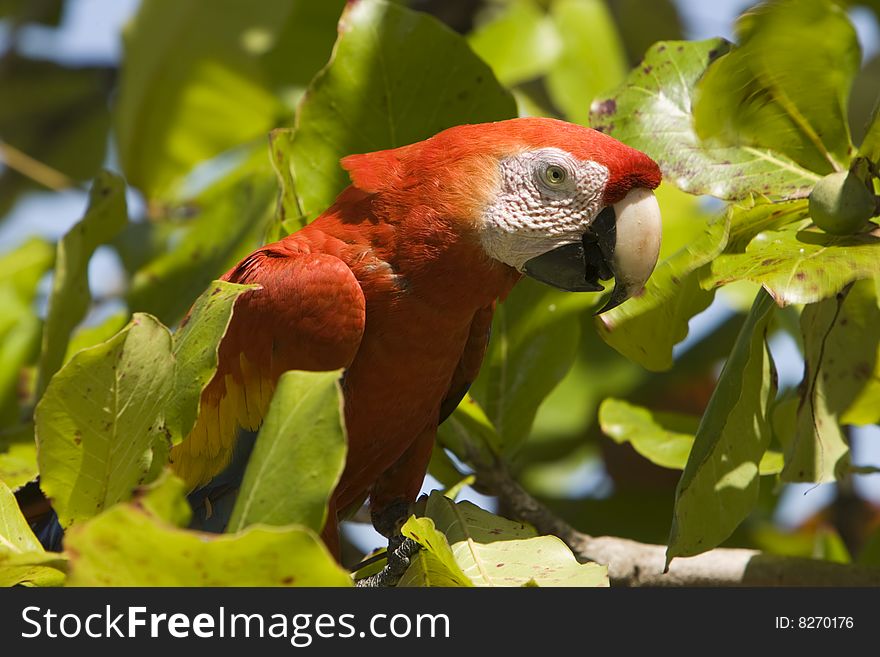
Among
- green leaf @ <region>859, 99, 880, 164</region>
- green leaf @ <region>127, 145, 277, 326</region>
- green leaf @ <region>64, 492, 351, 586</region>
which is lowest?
green leaf @ <region>127, 145, 277, 326</region>

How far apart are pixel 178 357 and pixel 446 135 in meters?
0.70

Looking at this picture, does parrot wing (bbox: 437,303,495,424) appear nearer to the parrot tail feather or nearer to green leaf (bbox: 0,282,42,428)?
the parrot tail feather

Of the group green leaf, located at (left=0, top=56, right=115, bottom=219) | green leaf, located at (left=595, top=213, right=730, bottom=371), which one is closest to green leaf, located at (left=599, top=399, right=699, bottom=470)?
green leaf, located at (left=595, top=213, right=730, bottom=371)

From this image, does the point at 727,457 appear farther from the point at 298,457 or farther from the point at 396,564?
the point at 298,457

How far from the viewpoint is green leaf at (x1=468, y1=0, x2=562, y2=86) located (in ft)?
8.29

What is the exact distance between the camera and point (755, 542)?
8.85 ft

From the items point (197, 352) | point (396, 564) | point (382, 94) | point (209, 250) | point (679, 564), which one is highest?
point (382, 94)

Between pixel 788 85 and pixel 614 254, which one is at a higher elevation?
pixel 788 85

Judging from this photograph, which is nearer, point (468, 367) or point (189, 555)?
point (189, 555)

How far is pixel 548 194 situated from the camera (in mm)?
1651

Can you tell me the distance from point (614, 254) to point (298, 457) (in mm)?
784

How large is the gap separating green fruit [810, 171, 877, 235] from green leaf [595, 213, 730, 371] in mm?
159

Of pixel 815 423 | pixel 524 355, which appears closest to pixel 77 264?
pixel 524 355

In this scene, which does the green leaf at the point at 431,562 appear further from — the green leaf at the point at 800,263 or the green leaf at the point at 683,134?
the green leaf at the point at 683,134
